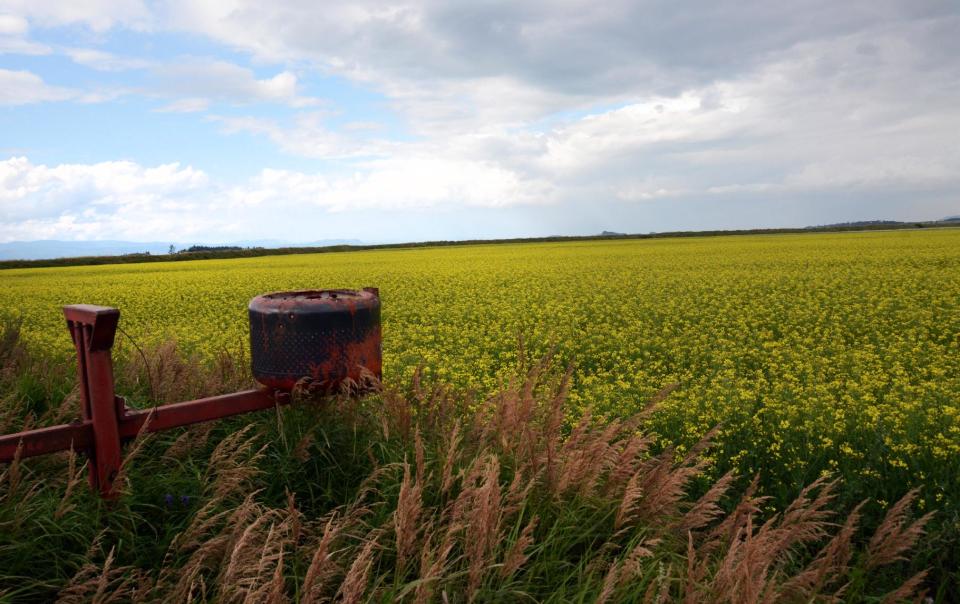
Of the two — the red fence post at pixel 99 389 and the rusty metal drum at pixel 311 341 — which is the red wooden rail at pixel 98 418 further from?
the rusty metal drum at pixel 311 341

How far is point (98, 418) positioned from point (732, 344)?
25.7 ft

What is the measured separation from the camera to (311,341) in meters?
3.62

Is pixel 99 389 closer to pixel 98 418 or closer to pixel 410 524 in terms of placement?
pixel 98 418

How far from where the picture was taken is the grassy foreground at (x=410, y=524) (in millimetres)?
2238

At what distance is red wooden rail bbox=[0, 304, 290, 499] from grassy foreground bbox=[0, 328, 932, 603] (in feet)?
0.44

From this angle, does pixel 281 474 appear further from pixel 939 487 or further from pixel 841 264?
pixel 841 264

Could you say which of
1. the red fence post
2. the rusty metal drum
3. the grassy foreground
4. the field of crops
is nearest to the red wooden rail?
the red fence post

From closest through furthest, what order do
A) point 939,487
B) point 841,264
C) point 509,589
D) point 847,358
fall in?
point 509,589
point 939,487
point 847,358
point 841,264

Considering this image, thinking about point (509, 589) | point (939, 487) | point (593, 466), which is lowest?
point (939, 487)

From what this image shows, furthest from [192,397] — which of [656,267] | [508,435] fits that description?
[656,267]

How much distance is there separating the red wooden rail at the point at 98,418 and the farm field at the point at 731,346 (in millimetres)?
2223

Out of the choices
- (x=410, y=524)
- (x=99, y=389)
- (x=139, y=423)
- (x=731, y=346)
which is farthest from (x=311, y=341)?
(x=731, y=346)

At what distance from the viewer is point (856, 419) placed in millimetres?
5121

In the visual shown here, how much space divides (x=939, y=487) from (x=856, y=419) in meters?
1.09
